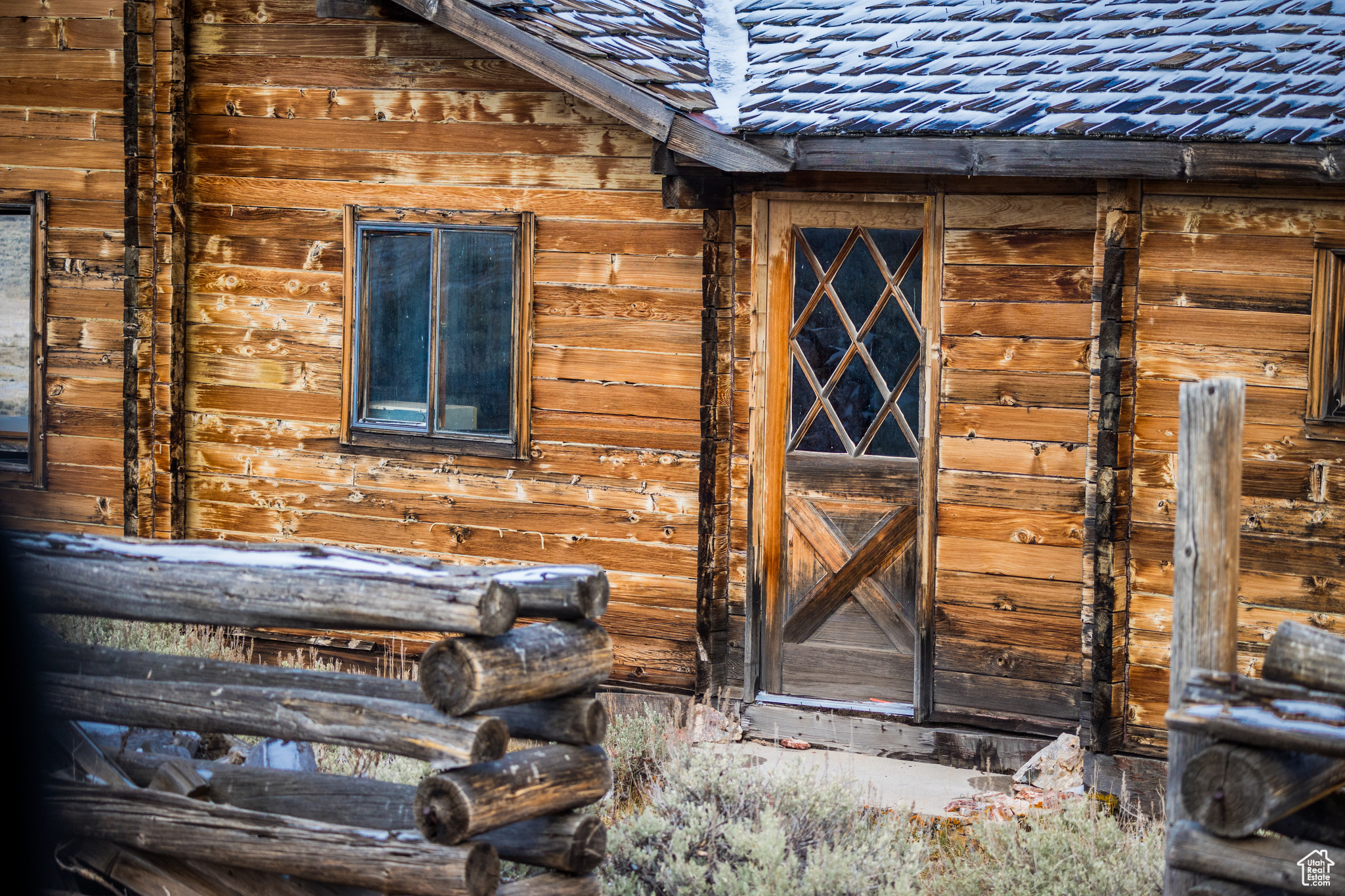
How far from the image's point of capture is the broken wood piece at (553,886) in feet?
13.6

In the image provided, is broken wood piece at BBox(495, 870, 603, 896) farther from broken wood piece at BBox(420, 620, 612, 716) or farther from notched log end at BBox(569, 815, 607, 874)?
broken wood piece at BBox(420, 620, 612, 716)

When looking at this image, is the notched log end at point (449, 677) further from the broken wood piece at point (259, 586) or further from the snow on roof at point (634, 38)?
the snow on roof at point (634, 38)

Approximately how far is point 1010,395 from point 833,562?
1.35m

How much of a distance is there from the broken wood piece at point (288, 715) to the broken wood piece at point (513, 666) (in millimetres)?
78

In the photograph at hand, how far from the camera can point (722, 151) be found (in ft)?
20.6

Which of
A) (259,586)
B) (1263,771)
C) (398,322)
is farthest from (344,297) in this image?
(1263,771)

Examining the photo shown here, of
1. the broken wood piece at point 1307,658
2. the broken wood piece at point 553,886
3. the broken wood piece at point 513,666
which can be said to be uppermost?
the broken wood piece at point 1307,658

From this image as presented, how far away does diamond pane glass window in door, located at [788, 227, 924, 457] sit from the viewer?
22.9ft

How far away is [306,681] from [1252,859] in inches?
116

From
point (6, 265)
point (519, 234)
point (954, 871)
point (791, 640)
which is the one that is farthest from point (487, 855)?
point (6, 265)

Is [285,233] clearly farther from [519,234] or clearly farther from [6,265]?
[6,265]

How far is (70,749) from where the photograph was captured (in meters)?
4.38

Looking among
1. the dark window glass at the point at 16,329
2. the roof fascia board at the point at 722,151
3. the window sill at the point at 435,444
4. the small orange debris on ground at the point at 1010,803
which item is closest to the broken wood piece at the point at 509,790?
the small orange debris on ground at the point at 1010,803

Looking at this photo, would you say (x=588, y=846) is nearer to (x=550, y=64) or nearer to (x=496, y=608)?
(x=496, y=608)
